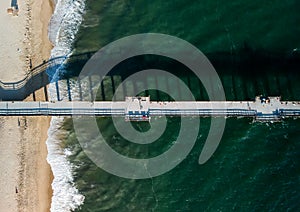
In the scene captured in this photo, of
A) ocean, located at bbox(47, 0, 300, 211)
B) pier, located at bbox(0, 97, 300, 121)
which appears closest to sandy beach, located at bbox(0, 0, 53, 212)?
ocean, located at bbox(47, 0, 300, 211)

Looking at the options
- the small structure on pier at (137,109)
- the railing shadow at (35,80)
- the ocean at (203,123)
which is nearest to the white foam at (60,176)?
the ocean at (203,123)

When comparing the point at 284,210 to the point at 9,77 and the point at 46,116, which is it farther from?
the point at 9,77

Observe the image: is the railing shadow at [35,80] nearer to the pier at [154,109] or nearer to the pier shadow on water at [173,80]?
the pier shadow on water at [173,80]

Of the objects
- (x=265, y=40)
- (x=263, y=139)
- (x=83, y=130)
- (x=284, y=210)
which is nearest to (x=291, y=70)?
(x=265, y=40)

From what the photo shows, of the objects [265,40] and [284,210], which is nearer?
[284,210]

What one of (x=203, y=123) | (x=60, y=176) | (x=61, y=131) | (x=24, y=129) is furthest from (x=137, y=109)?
(x=24, y=129)

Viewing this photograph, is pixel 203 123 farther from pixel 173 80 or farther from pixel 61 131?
pixel 61 131

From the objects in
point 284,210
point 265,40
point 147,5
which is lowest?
→ point 284,210

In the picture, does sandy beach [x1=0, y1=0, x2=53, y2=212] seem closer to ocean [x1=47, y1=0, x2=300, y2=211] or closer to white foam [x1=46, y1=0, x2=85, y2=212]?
white foam [x1=46, y1=0, x2=85, y2=212]
